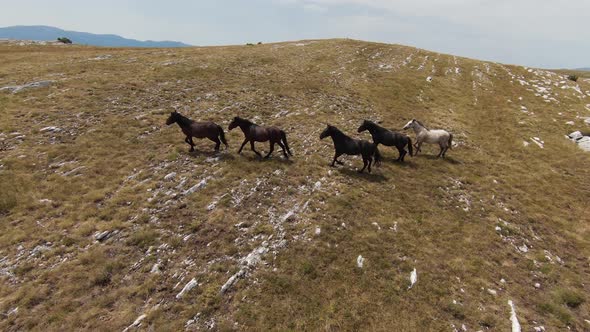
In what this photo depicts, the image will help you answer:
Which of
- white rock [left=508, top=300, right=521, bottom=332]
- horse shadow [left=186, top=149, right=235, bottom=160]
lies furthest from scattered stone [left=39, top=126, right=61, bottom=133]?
white rock [left=508, top=300, right=521, bottom=332]

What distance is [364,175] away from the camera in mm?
18047

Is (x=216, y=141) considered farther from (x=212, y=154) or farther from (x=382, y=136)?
(x=382, y=136)

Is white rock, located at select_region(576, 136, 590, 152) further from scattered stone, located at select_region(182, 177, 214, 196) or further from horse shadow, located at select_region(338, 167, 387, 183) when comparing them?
scattered stone, located at select_region(182, 177, 214, 196)

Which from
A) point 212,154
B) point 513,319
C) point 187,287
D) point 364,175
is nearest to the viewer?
point 513,319

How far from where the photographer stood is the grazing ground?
980cm

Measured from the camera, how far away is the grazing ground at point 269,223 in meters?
9.80

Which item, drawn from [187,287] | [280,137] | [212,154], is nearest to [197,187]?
[212,154]

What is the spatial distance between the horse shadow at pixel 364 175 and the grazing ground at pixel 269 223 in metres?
0.13

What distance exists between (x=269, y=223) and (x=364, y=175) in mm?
7514

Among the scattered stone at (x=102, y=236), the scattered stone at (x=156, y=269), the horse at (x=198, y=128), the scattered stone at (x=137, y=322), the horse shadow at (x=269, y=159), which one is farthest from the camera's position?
the horse at (x=198, y=128)

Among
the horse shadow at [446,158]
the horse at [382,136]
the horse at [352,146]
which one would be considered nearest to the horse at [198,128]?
the horse at [352,146]

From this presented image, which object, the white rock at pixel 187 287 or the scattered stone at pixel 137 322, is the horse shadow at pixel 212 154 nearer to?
the white rock at pixel 187 287

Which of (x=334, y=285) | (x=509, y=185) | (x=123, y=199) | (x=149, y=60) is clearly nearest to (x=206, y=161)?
(x=123, y=199)

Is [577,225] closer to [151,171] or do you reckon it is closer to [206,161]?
[206,161]
